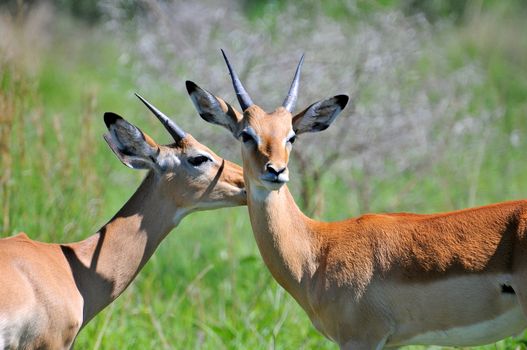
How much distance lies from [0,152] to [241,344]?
1.94m

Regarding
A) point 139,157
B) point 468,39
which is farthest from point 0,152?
point 468,39

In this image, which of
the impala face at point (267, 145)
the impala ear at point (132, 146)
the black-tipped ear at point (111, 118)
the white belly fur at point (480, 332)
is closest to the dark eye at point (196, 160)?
the impala ear at point (132, 146)

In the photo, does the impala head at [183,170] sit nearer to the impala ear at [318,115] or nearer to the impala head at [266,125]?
the impala head at [266,125]

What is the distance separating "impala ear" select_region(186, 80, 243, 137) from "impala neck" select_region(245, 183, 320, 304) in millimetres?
382

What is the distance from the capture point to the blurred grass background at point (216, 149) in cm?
638

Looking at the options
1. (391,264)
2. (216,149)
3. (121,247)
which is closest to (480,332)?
(391,264)

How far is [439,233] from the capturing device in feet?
14.9

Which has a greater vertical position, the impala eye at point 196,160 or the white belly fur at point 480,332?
the impala eye at point 196,160

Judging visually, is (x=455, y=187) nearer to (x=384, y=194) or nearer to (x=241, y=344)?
(x=384, y=194)

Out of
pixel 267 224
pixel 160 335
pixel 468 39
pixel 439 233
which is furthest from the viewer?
pixel 468 39

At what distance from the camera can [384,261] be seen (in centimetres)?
466

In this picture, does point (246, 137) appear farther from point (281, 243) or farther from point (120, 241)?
point (120, 241)

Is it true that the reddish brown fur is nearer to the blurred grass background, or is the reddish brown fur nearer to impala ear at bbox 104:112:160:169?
impala ear at bbox 104:112:160:169

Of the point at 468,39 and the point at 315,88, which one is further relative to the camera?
the point at 468,39
